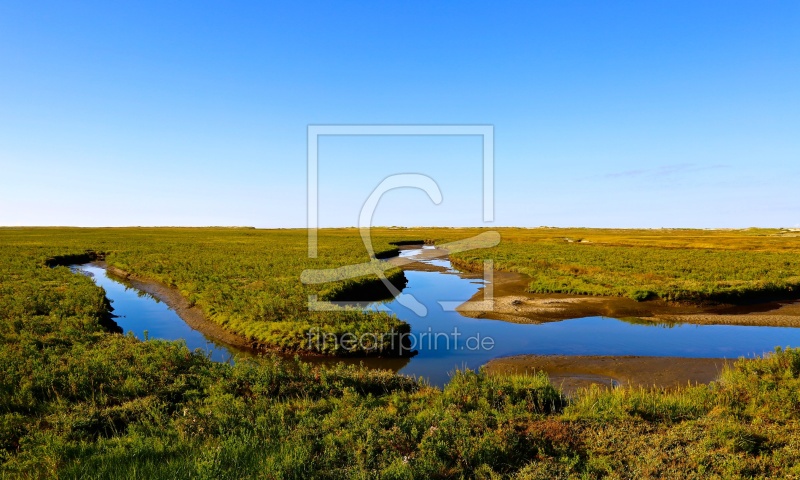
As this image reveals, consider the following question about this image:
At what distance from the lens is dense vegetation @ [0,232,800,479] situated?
7906 millimetres

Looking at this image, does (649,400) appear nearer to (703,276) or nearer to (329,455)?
(329,455)

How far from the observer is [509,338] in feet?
72.7

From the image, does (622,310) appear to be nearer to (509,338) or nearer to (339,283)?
(509,338)

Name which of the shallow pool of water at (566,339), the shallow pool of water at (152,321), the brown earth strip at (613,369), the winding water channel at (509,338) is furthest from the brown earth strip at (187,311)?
the brown earth strip at (613,369)

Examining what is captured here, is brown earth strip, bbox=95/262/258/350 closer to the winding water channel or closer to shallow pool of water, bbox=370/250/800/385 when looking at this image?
the winding water channel

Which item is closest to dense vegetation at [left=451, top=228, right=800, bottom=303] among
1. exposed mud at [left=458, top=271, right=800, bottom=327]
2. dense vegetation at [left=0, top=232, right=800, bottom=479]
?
Result: exposed mud at [left=458, top=271, right=800, bottom=327]

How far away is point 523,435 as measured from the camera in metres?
9.18

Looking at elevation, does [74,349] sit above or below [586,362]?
above

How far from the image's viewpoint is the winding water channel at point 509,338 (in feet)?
61.8

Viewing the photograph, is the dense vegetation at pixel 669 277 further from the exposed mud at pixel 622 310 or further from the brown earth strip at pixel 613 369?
the brown earth strip at pixel 613 369

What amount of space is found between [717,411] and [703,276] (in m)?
32.2

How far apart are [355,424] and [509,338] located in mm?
14404

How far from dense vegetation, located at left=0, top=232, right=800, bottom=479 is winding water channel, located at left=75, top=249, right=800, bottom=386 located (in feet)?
16.6

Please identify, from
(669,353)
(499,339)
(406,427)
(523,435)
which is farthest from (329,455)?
(669,353)
